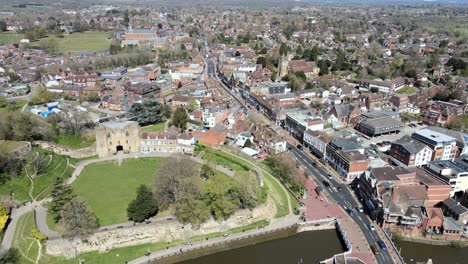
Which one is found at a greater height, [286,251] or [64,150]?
[64,150]

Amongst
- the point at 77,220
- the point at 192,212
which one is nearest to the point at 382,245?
the point at 192,212

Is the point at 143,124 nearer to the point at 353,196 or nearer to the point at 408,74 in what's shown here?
the point at 353,196

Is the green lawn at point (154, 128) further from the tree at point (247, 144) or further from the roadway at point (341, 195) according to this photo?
Result: the roadway at point (341, 195)

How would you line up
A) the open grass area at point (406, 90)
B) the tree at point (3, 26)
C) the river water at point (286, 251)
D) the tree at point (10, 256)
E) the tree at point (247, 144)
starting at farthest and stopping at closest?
the tree at point (3, 26)
the open grass area at point (406, 90)
the tree at point (247, 144)
the river water at point (286, 251)
the tree at point (10, 256)

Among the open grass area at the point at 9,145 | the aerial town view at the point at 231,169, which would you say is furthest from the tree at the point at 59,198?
the open grass area at the point at 9,145

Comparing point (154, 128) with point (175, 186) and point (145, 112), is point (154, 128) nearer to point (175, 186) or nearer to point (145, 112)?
point (145, 112)

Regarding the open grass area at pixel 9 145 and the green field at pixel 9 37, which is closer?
the open grass area at pixel 9 145

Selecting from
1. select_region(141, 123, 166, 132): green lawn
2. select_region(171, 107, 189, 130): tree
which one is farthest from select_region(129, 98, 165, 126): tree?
select_region(171, 107, 189, 130): tree

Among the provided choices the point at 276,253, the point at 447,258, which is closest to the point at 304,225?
the point at 276,253
